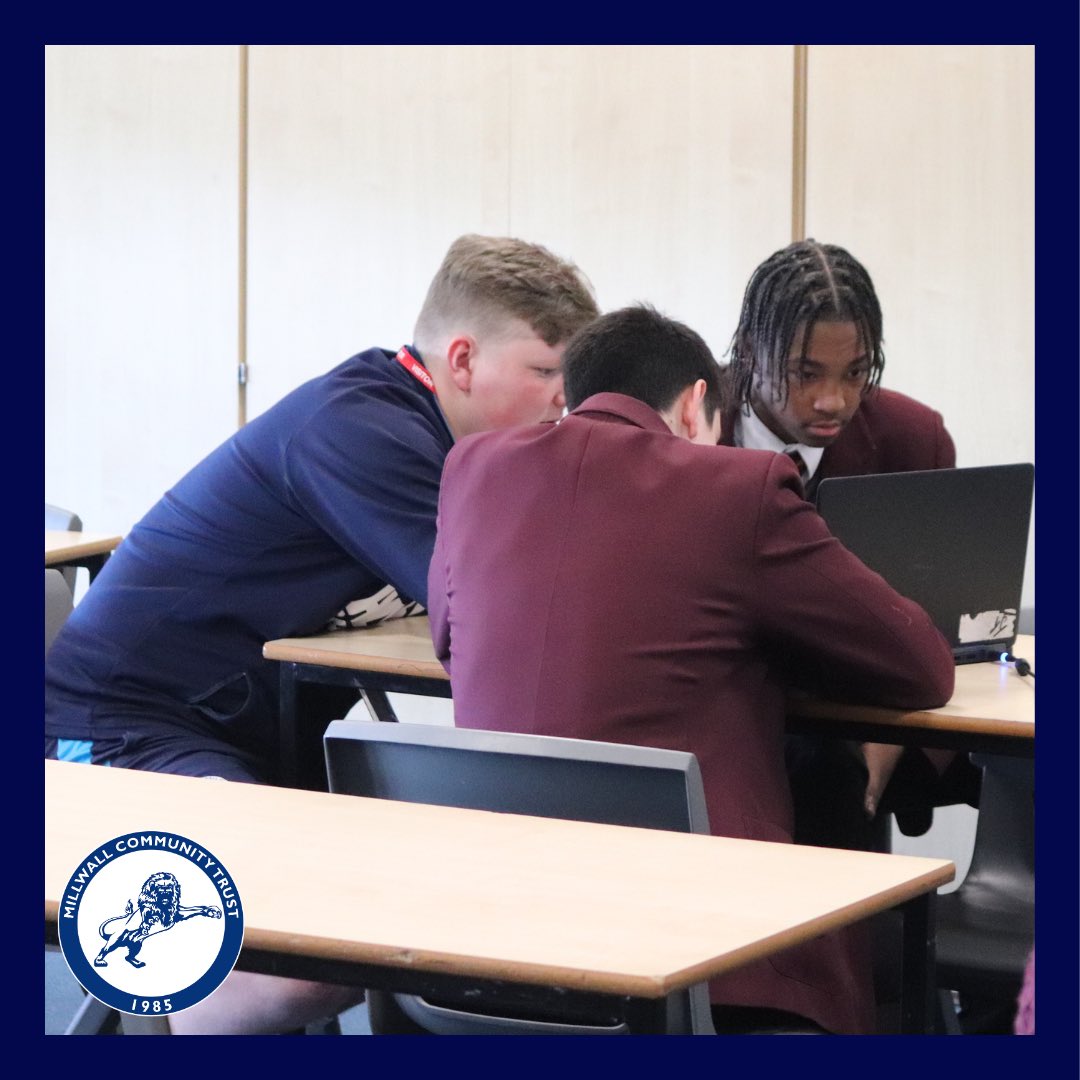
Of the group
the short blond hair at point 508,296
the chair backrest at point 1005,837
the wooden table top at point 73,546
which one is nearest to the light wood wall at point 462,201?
the wooden table top at point 73,546

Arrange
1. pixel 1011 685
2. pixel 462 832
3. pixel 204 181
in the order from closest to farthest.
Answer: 1. pixel 462 832
2. pixel 1011 685
3. pixel 204 181

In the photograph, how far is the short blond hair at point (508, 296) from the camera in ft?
7.79

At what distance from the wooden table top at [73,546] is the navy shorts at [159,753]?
1.30m

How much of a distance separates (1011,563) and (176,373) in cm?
335

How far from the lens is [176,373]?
5008 mm

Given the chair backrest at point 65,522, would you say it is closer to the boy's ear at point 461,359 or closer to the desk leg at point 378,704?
the desk leg at point 378,704

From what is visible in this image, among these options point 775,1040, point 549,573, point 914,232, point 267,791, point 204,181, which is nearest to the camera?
point 775,1040

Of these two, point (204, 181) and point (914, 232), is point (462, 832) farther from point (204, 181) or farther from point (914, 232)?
point (204, 181)

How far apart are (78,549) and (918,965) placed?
2481 mm

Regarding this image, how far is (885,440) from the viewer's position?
102 inches

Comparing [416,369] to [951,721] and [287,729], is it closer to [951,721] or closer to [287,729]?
[287,729]

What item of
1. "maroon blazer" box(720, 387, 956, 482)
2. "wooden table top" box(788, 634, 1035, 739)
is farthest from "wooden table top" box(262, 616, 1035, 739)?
"maroon blazer" box(720, 387, 956, 482)

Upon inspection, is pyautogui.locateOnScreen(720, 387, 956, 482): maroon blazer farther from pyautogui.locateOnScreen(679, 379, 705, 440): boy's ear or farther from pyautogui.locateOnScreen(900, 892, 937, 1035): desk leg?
pyautogui.locateOnScreen(900, 892, 937, 1035): desk leg

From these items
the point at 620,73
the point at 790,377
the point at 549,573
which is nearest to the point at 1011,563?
the point at 790,377
